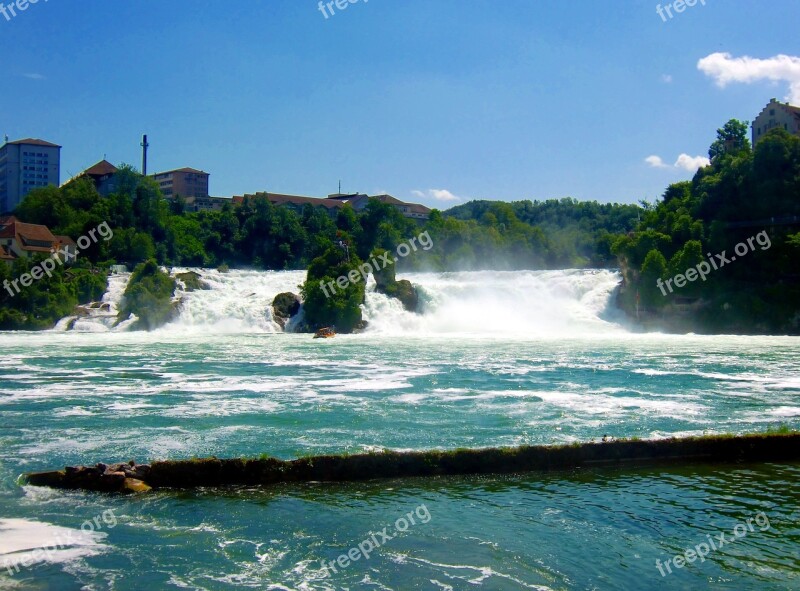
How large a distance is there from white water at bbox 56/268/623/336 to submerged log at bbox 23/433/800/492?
33483mm

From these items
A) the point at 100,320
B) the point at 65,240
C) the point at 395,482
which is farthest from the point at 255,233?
the point at 395,482

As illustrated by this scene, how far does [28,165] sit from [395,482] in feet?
346

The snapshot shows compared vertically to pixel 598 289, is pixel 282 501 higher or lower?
lower

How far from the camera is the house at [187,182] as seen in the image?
122 metres

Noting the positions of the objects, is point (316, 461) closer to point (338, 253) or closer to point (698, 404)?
point (698, 404)

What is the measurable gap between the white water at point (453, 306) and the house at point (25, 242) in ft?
31.4

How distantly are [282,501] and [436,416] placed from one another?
23.1 feet

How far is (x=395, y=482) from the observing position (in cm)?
1227

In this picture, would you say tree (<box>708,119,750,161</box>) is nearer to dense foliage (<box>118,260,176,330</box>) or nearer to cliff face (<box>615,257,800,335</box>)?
cliff face (<box>615,257,800,335</box>)

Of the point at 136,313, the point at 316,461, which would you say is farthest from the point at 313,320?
the point at 316,461

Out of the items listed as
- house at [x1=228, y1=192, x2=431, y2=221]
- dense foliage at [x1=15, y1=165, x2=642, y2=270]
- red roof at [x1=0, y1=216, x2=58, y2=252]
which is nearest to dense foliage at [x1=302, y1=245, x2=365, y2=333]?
dense foliage at [x1=15, y1=165, x2=642, y2=270]

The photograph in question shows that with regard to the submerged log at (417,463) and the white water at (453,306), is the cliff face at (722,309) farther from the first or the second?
the submerged log at (417,463)

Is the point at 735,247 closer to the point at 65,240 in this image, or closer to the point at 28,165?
the point at 65,240

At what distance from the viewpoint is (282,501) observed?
11.3 meters
